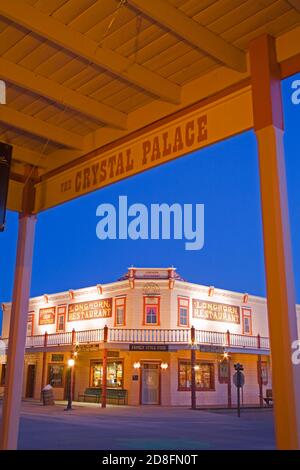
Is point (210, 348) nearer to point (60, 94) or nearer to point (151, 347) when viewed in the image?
point (151, 347)

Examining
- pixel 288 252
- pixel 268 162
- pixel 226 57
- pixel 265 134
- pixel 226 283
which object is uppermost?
pixel 226 283

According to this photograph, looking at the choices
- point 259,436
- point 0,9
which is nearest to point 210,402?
point 259,436

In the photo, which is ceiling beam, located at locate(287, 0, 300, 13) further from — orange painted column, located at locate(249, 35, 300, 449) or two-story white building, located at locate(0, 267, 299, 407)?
two-story white building, located at locate(0, 267, 299, 407)

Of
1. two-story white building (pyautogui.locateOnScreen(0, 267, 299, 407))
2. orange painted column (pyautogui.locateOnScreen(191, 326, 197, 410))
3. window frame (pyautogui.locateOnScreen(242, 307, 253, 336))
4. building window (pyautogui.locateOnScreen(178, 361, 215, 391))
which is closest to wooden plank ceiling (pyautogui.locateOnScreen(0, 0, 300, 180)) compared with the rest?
orange painted column (pyautogui.locateOnScreen(191, 326, 197, 410))

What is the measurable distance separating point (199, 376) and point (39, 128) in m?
21.2

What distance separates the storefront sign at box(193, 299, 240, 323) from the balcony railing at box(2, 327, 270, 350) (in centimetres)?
104

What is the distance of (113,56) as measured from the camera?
16.3 feet

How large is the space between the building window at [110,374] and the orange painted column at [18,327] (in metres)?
18.8

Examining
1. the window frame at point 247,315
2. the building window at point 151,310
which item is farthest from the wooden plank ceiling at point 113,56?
the window frame at point 247,315

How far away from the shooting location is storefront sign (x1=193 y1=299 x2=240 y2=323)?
2561 centimetres

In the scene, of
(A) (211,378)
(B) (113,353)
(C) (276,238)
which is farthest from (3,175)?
(A) (211,378)

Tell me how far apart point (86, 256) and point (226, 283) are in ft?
116
